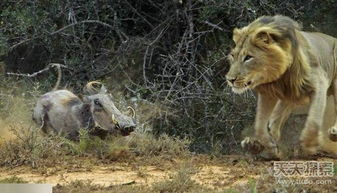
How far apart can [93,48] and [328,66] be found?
1583mm

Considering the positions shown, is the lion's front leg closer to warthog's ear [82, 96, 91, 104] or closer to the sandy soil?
the sandy soil

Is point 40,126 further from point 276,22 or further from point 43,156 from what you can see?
point 276,22

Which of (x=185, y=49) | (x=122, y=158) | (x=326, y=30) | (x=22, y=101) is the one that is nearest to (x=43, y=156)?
(x=122, y=158)

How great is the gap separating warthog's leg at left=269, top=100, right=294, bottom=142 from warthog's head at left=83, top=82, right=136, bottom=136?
2.21ft

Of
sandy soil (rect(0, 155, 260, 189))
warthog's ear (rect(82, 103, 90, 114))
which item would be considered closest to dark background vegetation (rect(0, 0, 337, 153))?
warthog's ear (rect(82, 103, 90, 114))

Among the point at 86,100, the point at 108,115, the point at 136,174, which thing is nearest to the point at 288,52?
the point at 136,174

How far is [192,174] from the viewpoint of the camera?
389 cm

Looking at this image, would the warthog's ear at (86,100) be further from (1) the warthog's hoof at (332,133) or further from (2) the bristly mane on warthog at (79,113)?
(1) the warthog's hoof at (332,133)

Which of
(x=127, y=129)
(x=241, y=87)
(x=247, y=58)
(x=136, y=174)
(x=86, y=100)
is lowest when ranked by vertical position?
(x=136, y=174)

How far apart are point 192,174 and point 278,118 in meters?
0.61

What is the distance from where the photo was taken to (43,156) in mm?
4305

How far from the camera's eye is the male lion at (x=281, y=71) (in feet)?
12.8

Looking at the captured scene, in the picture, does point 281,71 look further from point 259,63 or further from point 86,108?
point 86,108

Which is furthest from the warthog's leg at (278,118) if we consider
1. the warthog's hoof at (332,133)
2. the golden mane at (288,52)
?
the warthog's hoof at (332,133)
